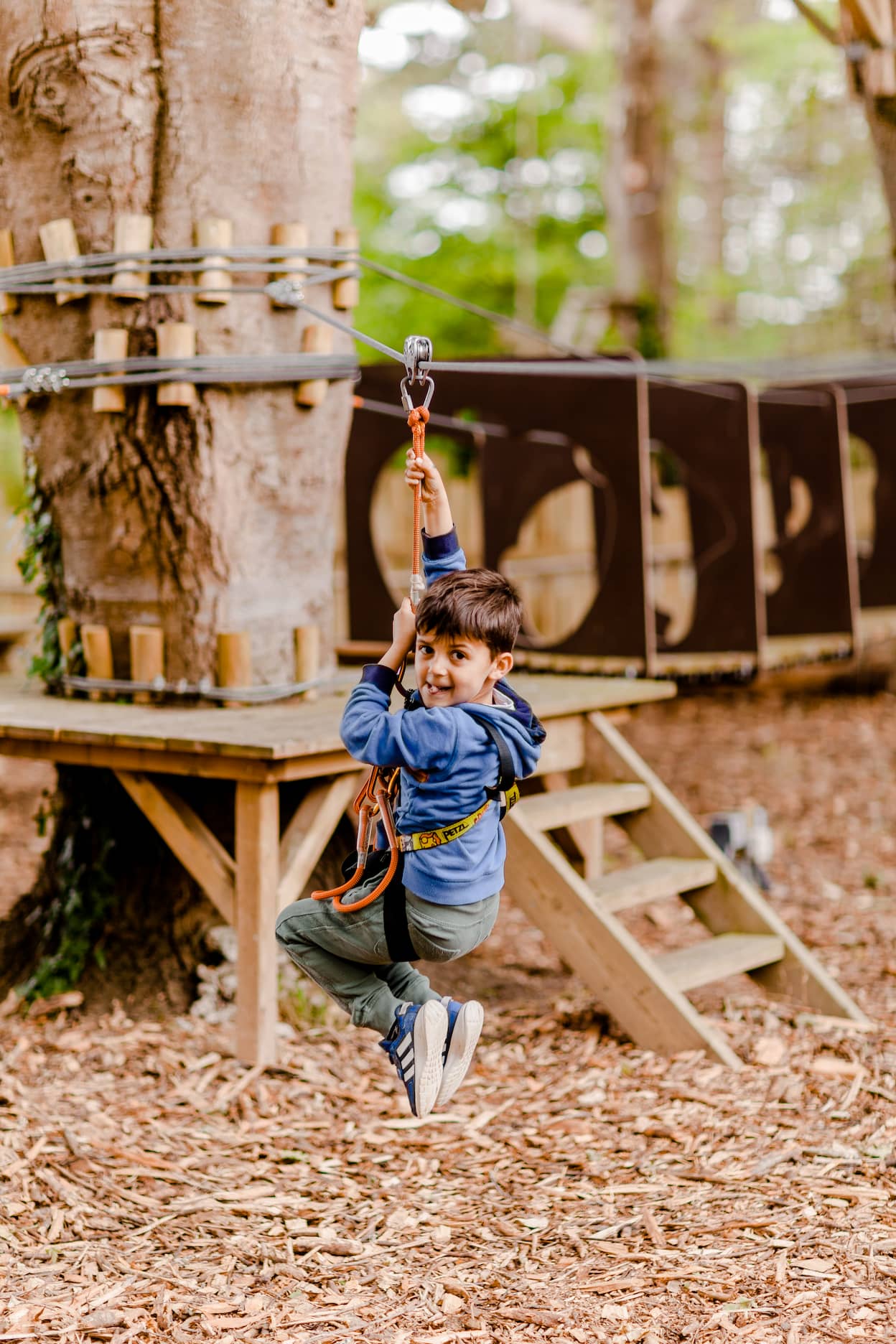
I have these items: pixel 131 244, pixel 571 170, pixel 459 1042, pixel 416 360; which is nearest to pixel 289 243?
pixel 131 244

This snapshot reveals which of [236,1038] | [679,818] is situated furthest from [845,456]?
[236,1038]

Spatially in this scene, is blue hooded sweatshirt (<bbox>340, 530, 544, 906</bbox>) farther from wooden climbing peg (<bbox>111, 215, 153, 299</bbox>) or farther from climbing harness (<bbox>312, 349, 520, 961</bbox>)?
wooden climbing peg (<bbox>111, 215, 153, 299</bbox>)

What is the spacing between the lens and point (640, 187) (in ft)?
44.3

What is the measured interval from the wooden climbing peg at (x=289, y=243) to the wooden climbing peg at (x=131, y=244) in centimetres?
41

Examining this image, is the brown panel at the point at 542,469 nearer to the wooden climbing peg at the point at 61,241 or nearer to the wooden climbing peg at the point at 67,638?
the wooden climbing peg at the point at 67,638

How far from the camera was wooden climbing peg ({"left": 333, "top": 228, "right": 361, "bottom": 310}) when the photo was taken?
15.9 feet

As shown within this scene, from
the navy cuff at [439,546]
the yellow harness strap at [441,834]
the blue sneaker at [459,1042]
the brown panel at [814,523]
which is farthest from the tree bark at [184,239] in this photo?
the brown panel at [814,523]

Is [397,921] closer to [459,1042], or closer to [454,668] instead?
[459,1042]

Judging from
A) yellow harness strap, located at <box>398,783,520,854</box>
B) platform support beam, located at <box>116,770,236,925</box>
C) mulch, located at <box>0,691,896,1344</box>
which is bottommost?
mulch, located at <box>0,691,896,1344</box>

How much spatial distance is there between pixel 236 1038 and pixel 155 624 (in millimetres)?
1411

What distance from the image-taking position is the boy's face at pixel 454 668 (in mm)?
2947

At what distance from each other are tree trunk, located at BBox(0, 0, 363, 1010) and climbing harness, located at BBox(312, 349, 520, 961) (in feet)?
5.37

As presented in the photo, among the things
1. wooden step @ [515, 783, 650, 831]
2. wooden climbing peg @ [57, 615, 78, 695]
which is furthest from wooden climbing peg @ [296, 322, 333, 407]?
wooden step @ [515, 783, 650, 831]

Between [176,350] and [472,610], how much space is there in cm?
212
